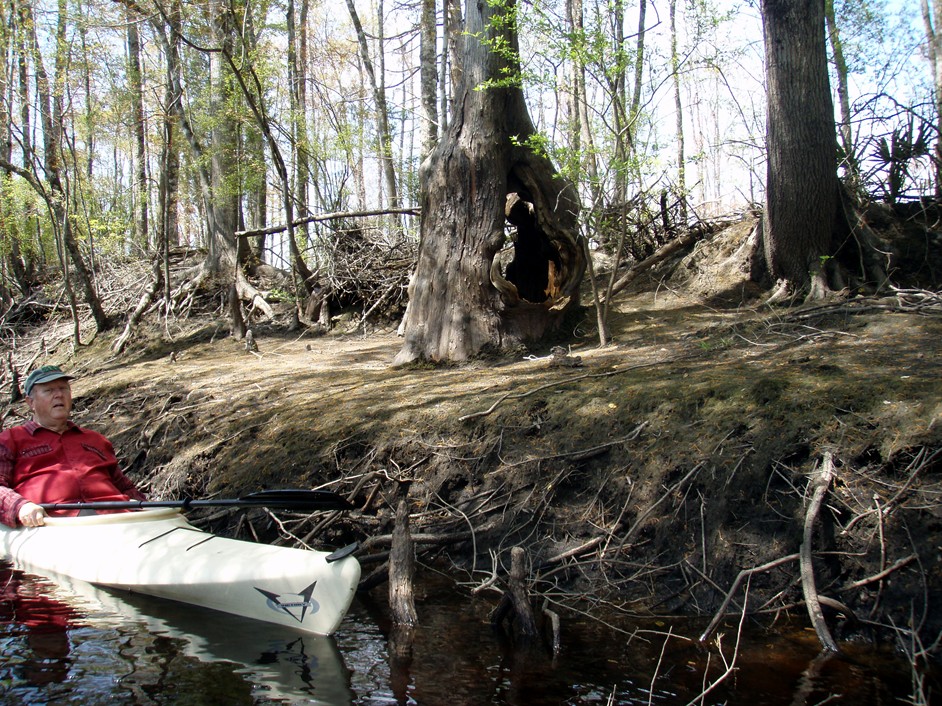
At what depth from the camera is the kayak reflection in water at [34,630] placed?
Result: 12.4ft

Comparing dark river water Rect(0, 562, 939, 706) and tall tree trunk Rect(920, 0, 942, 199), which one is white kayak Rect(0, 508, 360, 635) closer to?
dark river water Rect(0, 562, 939, 706)

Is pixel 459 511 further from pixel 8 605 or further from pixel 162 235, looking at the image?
pixel 162 235

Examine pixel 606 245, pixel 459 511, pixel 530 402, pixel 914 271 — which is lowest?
pixel 459 511

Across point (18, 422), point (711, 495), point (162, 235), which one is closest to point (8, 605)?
point (711, 495)

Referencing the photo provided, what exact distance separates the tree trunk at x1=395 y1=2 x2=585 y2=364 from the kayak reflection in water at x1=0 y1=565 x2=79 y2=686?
415 cm

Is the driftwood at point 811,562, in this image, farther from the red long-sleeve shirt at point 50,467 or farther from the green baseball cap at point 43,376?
the green baseball cap at point 43,376

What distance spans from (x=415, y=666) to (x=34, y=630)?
226 cm

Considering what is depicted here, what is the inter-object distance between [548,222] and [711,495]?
436 cm

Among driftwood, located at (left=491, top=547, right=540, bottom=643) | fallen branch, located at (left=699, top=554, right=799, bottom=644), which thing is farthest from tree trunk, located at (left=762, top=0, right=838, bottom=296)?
driftwood, located at (left=491, top=547, right=540, bottom=643)

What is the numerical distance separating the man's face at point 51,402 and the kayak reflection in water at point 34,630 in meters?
1.10

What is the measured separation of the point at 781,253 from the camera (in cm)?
789

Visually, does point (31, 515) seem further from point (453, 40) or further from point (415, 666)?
point (453, 40)

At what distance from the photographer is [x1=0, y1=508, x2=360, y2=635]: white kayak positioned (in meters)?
4.31

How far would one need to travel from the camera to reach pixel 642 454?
17.3ft
